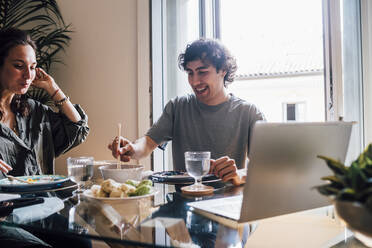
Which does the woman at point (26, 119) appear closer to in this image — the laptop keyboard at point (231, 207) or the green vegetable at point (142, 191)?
the green vegetable at point (142, 191)

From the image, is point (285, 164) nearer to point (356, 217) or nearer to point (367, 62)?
point (356, 217)

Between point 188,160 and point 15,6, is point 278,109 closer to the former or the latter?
point 15,6

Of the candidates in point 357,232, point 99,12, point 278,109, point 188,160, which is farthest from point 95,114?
point 278,109

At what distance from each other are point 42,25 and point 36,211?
252cm

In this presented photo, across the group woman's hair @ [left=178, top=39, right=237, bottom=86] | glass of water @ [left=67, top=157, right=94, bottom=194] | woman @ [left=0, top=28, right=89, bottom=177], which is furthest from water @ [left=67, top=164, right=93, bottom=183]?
woman's hair @ [left=178, top=39, right=237, bottom=86]

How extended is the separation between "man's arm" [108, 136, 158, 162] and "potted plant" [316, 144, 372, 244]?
0.98 meters

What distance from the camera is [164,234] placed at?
0.69 metres

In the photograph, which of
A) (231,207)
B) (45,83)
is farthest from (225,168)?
(45,83)

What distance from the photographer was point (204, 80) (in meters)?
1.86

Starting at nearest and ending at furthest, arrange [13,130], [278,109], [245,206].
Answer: [245,206], [13,130], [278,109]

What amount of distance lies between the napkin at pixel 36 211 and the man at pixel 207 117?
2.72 feet

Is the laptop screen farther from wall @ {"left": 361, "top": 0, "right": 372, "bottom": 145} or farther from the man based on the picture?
wall @ {"left": 361, "top": 0, "right": 372, "bottom": 145}

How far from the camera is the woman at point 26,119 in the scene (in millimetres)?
1558

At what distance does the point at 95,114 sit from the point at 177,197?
2032mm
